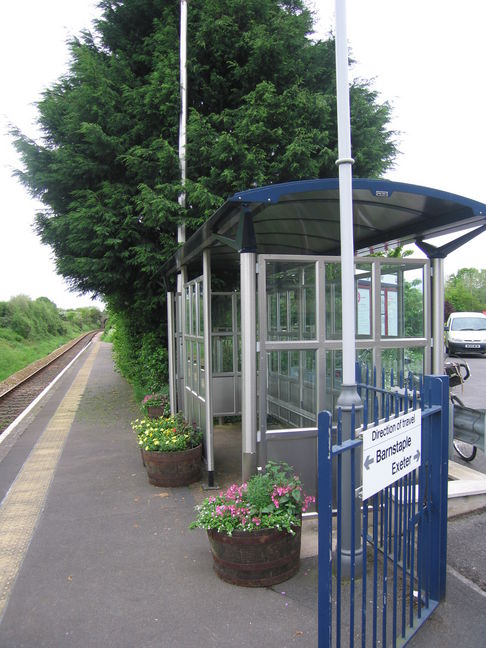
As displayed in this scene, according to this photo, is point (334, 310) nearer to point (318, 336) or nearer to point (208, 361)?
point (318, 336)

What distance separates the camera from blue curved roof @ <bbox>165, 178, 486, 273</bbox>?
162 inches

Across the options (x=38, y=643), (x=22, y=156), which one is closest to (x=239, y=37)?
(x=22, y=156)

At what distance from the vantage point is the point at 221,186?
30.6ft

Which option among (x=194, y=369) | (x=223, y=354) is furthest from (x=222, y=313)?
(x=194, y=369)

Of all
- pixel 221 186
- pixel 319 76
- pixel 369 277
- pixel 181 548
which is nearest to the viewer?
pixel 181 548

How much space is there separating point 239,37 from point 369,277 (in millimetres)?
6966

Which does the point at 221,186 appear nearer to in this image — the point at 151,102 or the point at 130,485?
the point at 151,102

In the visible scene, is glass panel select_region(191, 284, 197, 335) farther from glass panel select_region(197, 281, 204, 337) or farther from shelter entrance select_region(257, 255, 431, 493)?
shelter entrance select_region(257, 255, 431, 493)

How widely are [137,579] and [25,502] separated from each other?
7.60ft

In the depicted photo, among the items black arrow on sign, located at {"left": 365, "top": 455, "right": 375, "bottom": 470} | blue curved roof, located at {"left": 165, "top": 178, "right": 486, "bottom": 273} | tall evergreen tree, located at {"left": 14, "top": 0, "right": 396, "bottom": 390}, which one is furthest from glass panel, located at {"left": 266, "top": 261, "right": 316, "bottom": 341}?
tall evergreen tree, located at {"left": 14, "top": 0, "right": 396, "bottom": 390}

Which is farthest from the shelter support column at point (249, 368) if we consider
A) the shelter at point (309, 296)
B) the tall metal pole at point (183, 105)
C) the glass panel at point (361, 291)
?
the tall metal pole at point (183, 105)

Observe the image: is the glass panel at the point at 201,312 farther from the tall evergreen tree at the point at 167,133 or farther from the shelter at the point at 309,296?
the tall evergreen tree at the point at 167,133

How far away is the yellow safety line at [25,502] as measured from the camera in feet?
13.1

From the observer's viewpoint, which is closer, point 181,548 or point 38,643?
point 38,643
